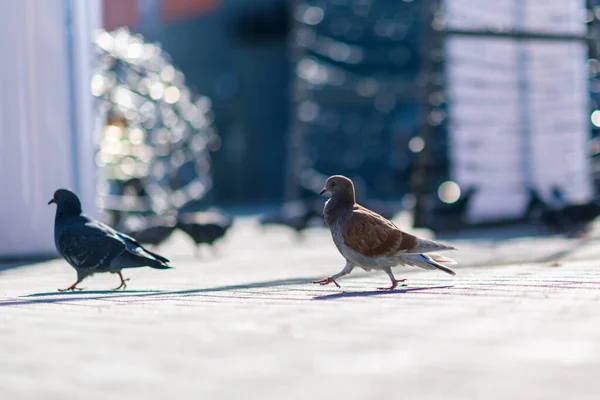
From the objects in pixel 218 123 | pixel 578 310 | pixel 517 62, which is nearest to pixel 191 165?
pixel 218 123

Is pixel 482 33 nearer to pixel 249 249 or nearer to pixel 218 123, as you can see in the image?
pixel 249 249

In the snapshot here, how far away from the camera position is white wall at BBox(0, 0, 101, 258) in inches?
480

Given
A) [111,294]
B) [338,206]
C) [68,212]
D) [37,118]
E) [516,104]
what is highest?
[516,104]

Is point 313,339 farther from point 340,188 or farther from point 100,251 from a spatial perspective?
point 100,251

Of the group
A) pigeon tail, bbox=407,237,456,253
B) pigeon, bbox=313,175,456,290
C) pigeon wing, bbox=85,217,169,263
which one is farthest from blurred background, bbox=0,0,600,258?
pigeon tail, bbox=407,237,456,253

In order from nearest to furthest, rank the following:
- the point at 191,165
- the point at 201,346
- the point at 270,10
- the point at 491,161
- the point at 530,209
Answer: the point at 201,346 → the point at 530,209 → the point at 491,161 → the point at 191,165 → the point at 270,10

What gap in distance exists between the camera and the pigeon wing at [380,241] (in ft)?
21.5

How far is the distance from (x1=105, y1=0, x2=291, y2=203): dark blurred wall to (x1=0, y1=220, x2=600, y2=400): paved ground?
101ft

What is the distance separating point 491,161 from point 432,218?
7.43 ft

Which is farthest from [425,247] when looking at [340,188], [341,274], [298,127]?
[298,127]

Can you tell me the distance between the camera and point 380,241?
654cm

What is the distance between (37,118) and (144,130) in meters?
10.1

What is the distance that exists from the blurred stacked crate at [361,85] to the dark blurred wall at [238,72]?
526cm

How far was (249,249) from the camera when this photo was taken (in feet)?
45.4
